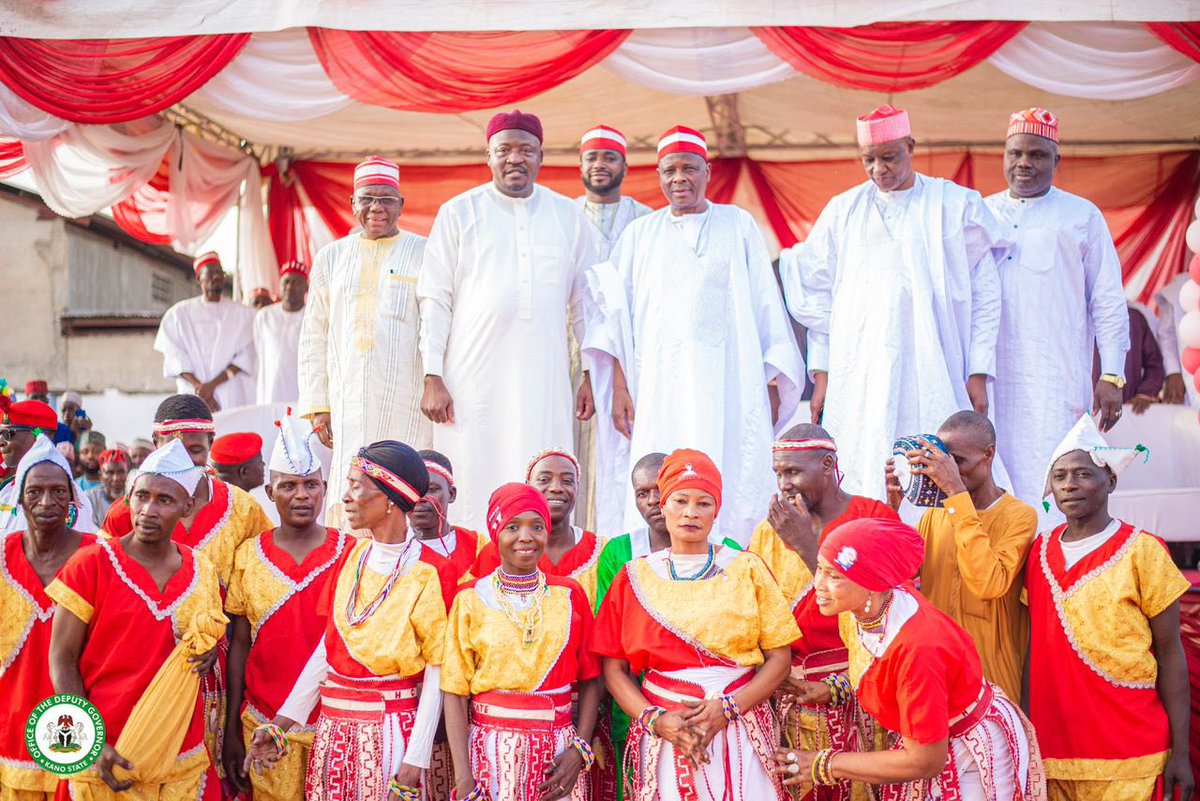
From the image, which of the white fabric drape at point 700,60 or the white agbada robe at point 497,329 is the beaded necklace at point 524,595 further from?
the white fabric drape at point 700,60

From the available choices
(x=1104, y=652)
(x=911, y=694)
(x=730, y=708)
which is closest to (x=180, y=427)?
(x=730, y=708)

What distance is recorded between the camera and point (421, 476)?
3.90 m

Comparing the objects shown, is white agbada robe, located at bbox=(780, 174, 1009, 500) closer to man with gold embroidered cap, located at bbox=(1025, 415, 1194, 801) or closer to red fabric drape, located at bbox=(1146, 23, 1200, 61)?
man with gold embroidered cap, located at bbox=(1025, 415, 1194, 801)

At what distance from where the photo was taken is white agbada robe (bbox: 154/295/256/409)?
30.2 feet

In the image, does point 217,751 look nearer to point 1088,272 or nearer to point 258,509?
point 258,509

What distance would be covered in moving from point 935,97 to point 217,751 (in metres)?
→ 7.19

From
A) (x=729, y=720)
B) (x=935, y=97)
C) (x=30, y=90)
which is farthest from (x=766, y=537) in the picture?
(x=935, y=97)

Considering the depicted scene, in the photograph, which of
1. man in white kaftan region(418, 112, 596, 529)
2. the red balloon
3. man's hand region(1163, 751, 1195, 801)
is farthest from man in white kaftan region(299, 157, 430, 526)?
the red balloon

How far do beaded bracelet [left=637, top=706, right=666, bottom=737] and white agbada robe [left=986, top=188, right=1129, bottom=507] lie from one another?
101 inches

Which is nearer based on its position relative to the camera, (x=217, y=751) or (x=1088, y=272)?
(x=217, y=751)

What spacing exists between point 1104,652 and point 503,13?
4761mm

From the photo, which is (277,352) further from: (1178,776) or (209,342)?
(1178,776)

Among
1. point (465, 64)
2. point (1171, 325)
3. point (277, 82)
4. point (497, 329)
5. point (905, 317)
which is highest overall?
point (277, 82)

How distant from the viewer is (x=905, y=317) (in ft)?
16.9
